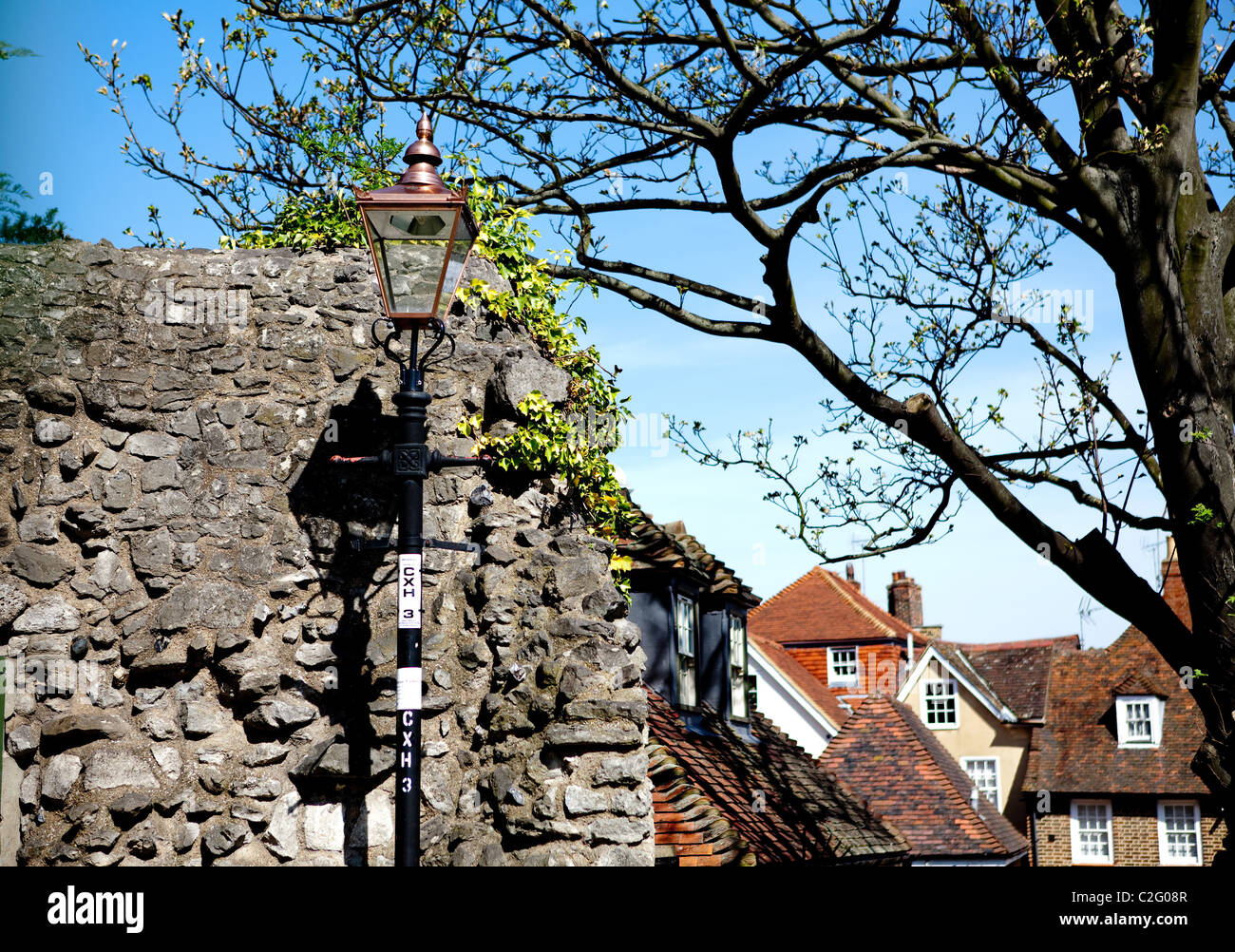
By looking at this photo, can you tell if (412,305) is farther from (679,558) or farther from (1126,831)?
(1126,831)

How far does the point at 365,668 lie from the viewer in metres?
5.79

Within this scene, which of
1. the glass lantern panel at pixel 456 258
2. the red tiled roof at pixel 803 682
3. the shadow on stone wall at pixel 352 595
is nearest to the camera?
the glass lantern panel at pixel 456 258

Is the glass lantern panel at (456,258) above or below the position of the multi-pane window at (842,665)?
above

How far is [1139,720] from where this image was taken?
90.9 ft

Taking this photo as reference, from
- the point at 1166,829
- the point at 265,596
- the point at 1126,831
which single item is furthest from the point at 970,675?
the point at 265,596

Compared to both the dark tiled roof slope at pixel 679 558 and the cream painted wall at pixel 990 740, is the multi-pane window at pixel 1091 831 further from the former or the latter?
the dark tiled roof slope at pixel 679 558

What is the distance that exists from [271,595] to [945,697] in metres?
28.5

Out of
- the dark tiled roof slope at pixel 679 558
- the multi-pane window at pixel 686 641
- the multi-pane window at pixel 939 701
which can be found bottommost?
the multi-pane window at pixel 939 701

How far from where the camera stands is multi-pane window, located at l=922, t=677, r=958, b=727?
31297mm

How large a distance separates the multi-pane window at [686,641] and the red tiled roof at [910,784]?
27.2 ft

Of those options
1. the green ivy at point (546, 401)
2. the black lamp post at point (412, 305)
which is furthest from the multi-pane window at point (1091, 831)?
the black lamp post at point (412, 305)

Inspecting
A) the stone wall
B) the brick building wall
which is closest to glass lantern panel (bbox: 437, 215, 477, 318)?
the stone wall

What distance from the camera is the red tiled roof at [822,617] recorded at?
102 feet

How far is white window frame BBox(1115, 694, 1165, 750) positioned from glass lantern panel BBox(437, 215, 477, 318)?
26.9m
